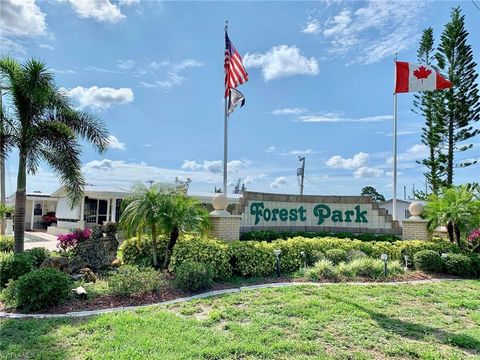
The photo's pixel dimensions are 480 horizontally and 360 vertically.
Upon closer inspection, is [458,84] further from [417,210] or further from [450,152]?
[417,210]

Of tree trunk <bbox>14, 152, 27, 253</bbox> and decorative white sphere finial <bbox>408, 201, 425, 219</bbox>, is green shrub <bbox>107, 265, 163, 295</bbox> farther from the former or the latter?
decorative white sphere finial <bbox>408, 201, 425, 219</bbox>

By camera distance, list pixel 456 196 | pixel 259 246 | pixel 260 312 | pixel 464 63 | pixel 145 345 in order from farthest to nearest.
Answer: pixel 464 63 → pixel 456 196 → pixel 259 246 → pixel 260 312 → pixel 145 345

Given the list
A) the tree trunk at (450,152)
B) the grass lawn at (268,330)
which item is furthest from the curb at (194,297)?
the tree trunk at (450,152)

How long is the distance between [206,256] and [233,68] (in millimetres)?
6068

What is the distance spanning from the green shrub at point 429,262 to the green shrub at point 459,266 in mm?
189

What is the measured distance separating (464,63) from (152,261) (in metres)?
19.3

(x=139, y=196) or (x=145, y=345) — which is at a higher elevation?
(x=139, y=196)

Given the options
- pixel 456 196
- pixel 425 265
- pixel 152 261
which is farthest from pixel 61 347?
pixel 456 196

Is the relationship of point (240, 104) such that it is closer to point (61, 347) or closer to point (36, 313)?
point (36, 313)

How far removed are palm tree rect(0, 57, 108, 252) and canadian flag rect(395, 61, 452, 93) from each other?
33.3ft

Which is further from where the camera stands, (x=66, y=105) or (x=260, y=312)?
(x=66, y=105)

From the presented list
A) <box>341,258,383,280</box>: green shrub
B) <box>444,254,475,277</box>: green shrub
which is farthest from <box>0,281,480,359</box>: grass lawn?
<box>444,254,475,277</box>: green shrub

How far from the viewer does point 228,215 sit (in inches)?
407

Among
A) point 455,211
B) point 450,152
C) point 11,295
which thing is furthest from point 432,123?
point 11,295
